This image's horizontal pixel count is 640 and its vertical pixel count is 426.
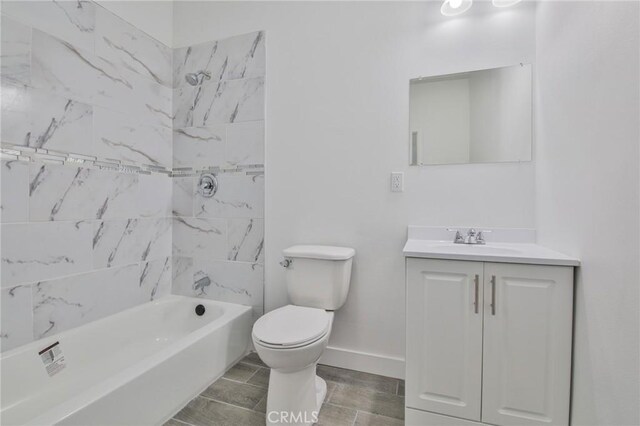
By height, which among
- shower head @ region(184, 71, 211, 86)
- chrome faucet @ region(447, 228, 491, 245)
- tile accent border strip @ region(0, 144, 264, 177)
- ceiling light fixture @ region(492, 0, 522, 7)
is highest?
ceiling light fixture @ region(492, 0, 522, 7)

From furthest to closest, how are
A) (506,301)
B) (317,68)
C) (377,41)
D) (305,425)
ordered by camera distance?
(317,68) < (377,41) < (305,425) < (506,301)

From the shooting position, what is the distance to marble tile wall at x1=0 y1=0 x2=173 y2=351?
4.62ft

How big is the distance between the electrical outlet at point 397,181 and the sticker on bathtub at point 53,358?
2024mm

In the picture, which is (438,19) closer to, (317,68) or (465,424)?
(317,68)

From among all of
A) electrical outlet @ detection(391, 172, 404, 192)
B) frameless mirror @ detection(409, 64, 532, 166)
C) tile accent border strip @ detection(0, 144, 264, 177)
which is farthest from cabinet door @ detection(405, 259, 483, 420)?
tile accent border strip @ detection(0, 144, 264, 177)

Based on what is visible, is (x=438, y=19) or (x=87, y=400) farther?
(x=438, y=19)

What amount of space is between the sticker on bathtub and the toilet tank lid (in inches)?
50.3

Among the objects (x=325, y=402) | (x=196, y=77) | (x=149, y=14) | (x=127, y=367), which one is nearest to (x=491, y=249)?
(x=325, y=402)

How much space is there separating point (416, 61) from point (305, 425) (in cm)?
203

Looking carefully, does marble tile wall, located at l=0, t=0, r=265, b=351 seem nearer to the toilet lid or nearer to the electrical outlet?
the toilet lid

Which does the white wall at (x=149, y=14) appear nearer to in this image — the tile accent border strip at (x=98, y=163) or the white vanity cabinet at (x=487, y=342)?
the tile accent border strip at (x=98, y=163)

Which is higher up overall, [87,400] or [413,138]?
[413,138]

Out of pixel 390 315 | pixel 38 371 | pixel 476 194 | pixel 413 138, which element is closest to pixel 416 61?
pixel 413 138

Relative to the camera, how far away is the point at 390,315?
1.80 metres
